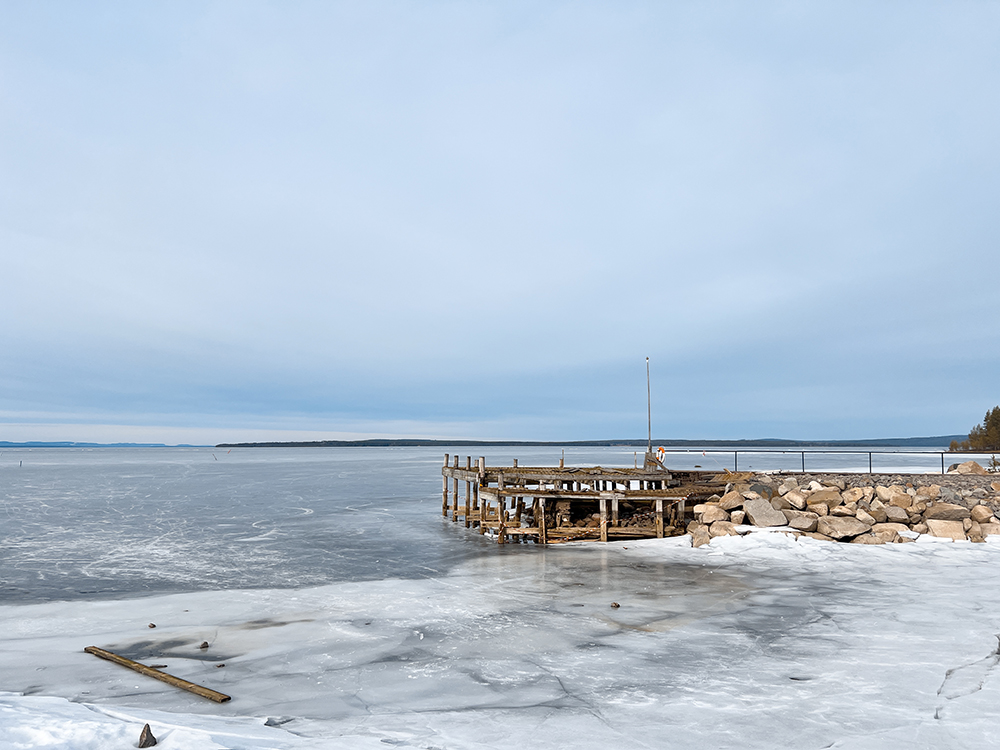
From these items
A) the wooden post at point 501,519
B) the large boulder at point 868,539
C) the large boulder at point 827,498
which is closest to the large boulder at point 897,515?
the large boulder at point 868,539

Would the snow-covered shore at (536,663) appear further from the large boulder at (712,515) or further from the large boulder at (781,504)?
the large boulder at (781,504)

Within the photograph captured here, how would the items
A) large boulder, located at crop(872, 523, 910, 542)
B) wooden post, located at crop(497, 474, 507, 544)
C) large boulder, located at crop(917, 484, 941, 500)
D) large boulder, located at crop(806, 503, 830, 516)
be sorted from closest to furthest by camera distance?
large boulder, located at crop(872, 523, 910, 542)
large boulder, located at crop(806, 503, 830, 516)
large boulder, located at crop(917, 484, 941, 500)
wooden post, located at crop(497, 474, 507, 544)

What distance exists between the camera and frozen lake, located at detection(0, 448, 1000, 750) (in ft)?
26.8

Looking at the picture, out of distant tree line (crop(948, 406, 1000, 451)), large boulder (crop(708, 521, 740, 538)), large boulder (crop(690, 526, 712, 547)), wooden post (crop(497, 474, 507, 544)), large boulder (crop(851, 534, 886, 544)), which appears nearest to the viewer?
large boulder (crop(851, 534, 886, 544))

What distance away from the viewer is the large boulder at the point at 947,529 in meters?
23.1

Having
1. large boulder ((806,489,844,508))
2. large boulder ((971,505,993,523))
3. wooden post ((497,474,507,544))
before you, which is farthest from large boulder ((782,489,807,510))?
wooden post ((497,474,507,544))

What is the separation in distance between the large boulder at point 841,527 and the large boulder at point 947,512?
98.2 inches

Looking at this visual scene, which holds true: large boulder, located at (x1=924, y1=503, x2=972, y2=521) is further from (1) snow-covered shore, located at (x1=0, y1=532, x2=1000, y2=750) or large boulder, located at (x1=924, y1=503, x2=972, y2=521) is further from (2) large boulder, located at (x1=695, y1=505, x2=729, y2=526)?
(2) large boulder, located at (x1=695, y1=505, x2=729, y2=526)

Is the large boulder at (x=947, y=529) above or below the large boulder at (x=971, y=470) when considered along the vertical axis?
below

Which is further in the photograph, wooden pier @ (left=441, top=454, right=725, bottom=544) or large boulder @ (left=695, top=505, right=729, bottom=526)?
wooden pier @ (left=441, top=454, right=725, bottom=544)

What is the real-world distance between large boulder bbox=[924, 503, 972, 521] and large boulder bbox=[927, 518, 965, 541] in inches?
12.1

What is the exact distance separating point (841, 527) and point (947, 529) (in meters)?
3.56

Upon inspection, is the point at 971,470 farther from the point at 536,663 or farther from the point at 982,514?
the point at 536,663

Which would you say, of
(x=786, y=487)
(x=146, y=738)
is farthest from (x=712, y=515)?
(x=146, y=738)
